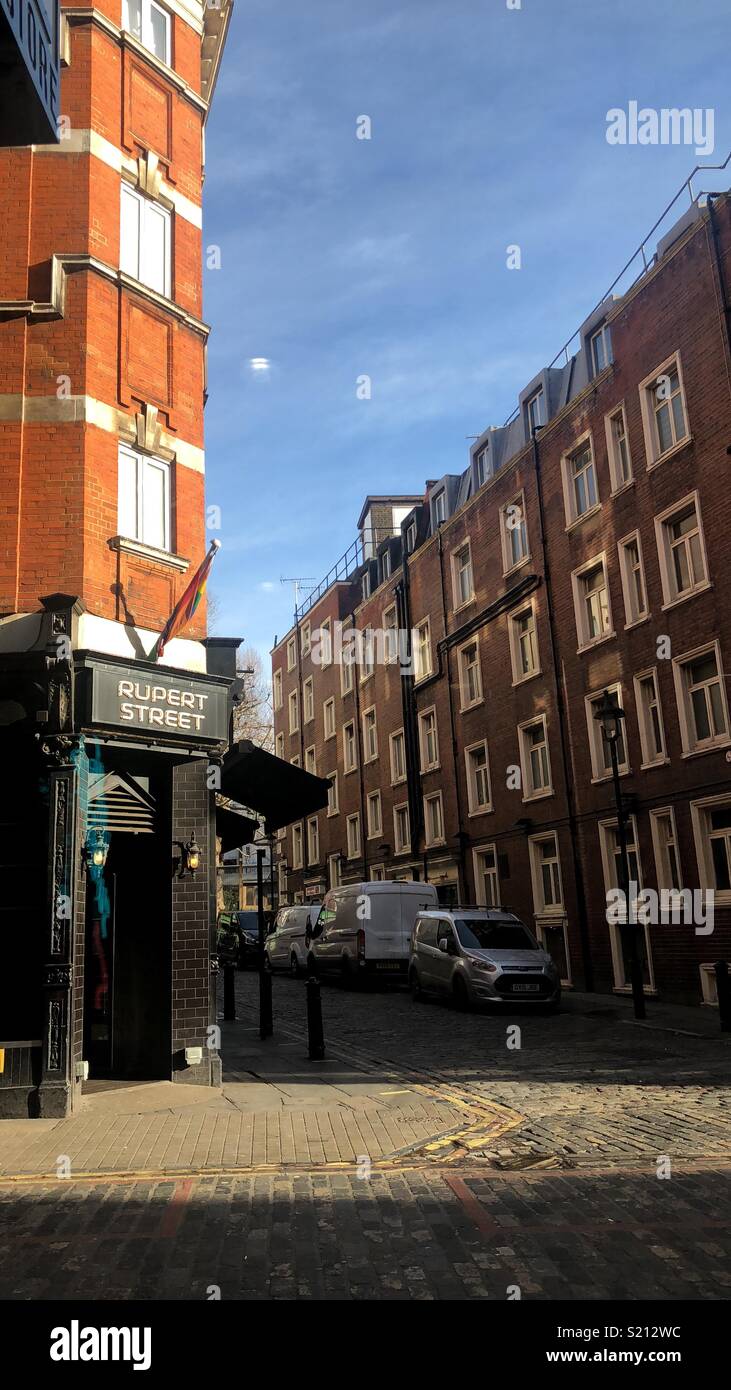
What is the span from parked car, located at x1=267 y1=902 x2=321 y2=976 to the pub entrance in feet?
53.0

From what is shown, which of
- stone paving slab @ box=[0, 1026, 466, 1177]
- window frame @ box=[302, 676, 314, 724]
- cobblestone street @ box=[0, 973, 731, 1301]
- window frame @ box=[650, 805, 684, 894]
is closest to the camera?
cobblestone street @ box=[0, 973, 731, 1301]

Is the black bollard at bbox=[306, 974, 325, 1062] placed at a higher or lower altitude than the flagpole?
lower

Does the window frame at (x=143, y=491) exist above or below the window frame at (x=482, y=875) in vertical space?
above

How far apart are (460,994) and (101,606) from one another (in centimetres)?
972

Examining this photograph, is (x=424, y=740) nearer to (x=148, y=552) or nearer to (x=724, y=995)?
(x=724, y=995)

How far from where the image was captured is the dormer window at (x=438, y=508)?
32.0 m

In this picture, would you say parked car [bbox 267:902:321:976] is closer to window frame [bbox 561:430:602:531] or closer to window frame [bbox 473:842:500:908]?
window frame [bbox 473:842:500:908]

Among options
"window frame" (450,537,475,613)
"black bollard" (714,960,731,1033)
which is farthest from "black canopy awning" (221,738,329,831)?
"window frame" (450,537,475,613)

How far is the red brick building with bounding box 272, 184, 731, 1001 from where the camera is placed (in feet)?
57.8

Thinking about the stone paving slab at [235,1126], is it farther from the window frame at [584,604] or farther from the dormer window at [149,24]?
the dormer window at [149,24]

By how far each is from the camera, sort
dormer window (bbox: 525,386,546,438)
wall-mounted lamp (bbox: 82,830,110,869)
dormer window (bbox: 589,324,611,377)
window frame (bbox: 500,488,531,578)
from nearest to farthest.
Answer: wall-mounted lamp (bbox: 82,830,110,869), dormer window (bbox: 589,324,611,377), window frame (bbox: 500,488,531,578), dormer window (bbox: 525,386,546,438)

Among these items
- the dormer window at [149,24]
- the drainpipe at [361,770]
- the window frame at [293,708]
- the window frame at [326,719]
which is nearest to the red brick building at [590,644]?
the drainpipe at [361,770]

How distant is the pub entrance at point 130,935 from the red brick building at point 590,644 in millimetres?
10368

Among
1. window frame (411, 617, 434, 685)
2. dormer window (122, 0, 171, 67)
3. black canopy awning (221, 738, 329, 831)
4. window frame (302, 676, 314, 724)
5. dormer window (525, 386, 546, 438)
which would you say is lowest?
black canopy awning (221, 738, 329, 831)
